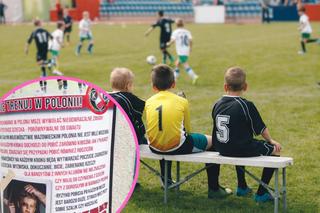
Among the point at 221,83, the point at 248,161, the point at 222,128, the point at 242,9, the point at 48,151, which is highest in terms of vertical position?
the point at 48,151

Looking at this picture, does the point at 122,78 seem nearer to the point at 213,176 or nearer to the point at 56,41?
the point at 213,176

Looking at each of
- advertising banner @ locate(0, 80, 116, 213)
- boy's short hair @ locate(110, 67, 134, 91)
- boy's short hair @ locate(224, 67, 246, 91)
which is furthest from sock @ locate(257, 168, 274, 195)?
advertising banner @ locate(0, 80, 116, 213)

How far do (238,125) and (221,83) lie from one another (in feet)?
36.3

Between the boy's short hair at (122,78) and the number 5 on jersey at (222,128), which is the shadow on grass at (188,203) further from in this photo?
the boy's short hair at (122,78)

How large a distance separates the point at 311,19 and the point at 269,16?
133 inches

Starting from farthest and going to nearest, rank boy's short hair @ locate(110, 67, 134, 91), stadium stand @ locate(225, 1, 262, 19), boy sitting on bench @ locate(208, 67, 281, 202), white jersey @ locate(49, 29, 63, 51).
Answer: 1. stadium stand @ locate(225, 1, 262, 19)
2. white jersey @ locate(49, 29, 63, 51)
3. boy's short hair @ locate(110, 67, 134, 91)
4. boy sitting on bench @ locate(208, 67, 281, 202)

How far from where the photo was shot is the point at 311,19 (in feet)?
167

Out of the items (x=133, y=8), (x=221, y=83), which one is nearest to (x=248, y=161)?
(x=221, y=83)

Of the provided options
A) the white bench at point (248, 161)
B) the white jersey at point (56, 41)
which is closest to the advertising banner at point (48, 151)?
the white bench at point (248, 161)

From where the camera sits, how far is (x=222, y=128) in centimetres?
669

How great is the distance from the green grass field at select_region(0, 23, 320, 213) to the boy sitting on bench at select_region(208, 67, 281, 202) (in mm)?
640

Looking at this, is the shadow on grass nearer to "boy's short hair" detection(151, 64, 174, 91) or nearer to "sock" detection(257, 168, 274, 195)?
"sock" detection(257, 168, 274, 195)

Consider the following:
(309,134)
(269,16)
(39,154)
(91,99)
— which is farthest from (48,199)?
(269,16)

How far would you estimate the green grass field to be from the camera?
7148 mm
